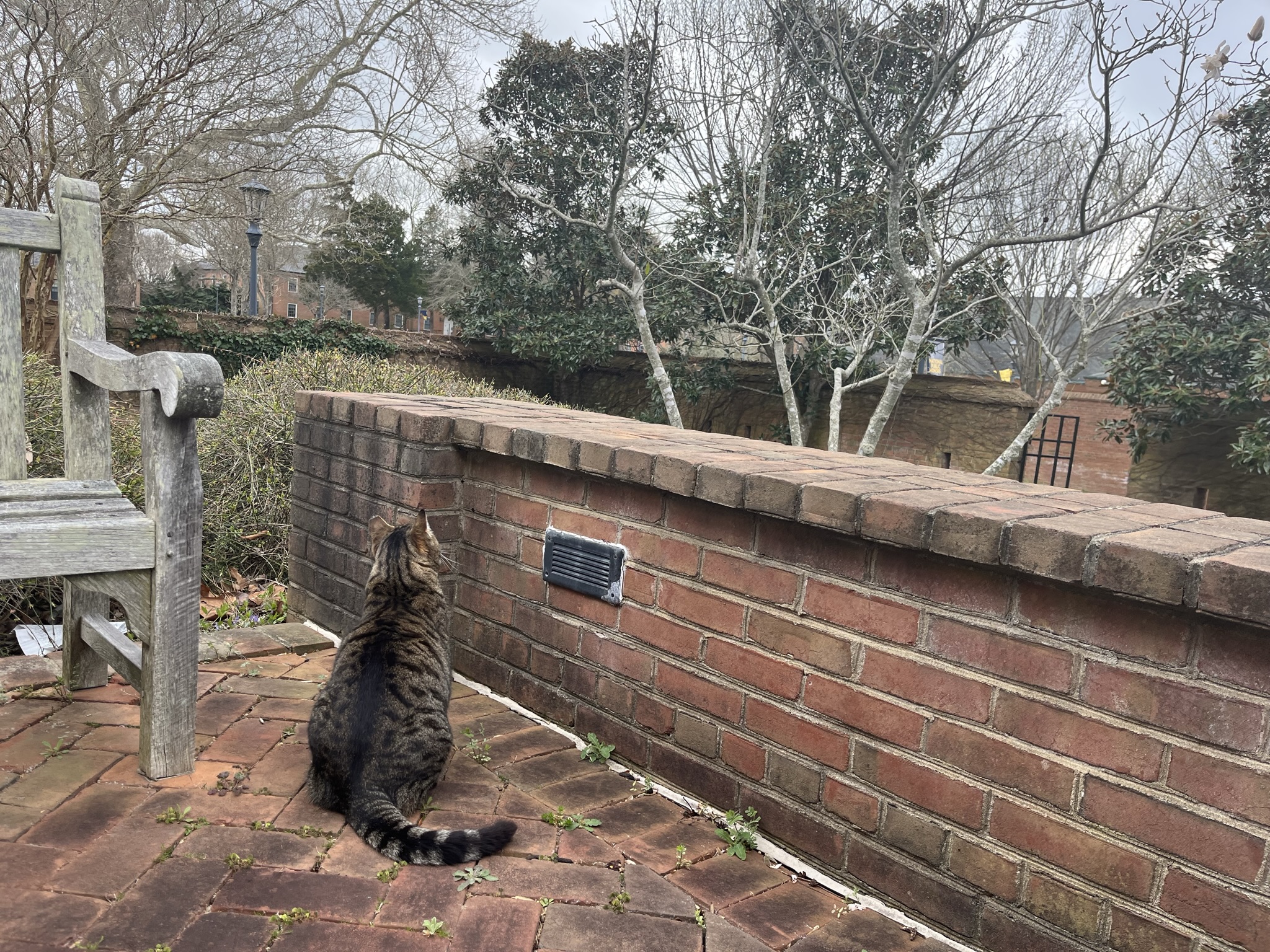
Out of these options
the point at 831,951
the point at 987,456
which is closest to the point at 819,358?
the point at 987,456

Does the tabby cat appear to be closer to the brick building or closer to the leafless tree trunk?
the leafless tree trunk

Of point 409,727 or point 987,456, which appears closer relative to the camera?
point 409,727

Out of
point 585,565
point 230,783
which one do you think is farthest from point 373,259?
point 230,783

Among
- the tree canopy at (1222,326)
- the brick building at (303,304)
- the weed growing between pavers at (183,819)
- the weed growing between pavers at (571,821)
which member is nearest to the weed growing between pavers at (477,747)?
the weed growing between pavers at (571,821)

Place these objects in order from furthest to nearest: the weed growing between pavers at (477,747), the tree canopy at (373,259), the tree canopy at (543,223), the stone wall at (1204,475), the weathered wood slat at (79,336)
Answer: the tree canopy at (373,259) → the tree canopy at (543,223) → the stone wall at (1204,475) → the weathered wood slat at (79,336) → the weed growing between pavers at (477,747)

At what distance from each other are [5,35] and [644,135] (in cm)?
727

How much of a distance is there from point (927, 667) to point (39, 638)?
10.6 feet

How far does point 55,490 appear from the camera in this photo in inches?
87.1

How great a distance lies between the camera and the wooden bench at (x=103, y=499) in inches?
73.9

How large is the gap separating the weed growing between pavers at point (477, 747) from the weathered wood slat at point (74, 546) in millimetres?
941

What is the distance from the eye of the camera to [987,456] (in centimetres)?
1205

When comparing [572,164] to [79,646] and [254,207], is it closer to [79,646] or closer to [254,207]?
[254,207]

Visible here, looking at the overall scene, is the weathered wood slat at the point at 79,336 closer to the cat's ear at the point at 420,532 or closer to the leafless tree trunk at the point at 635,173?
the cat's ear at the point at 420,532

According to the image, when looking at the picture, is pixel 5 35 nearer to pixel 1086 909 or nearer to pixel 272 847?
pixel 272 847
